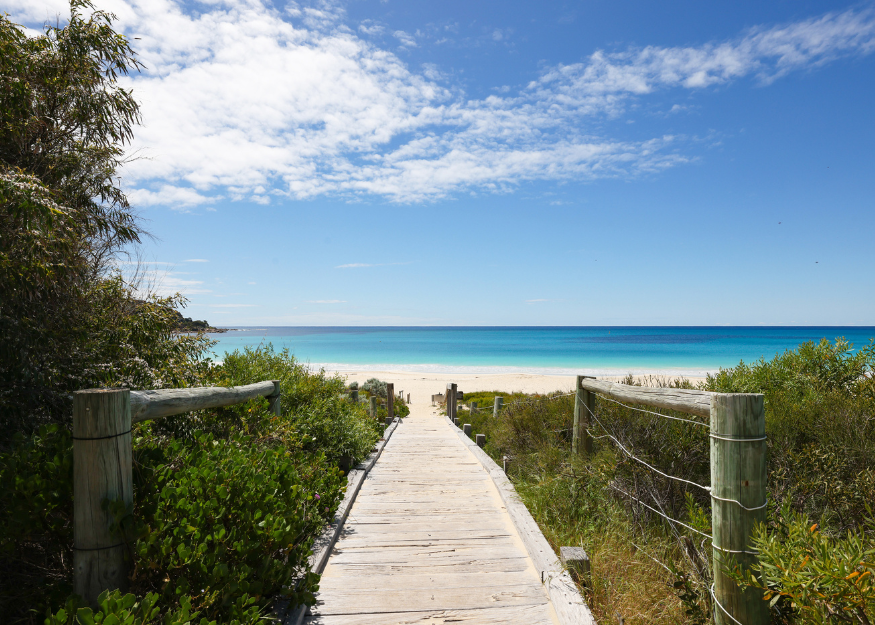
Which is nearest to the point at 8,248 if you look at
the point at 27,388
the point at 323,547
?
the point at 27,388

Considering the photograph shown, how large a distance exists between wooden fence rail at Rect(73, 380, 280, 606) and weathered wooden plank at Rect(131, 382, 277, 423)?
0.79ft

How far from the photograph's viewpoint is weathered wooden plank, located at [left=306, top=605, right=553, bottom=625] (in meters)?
3.08

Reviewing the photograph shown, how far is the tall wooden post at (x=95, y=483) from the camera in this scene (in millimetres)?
2213

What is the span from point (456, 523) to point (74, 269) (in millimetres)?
4575

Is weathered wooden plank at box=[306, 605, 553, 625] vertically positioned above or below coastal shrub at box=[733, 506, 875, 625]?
below

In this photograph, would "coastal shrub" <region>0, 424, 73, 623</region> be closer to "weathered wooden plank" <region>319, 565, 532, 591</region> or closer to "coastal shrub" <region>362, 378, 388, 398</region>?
"weathered wooden plank" <region>319, 565, 532, 591</region>

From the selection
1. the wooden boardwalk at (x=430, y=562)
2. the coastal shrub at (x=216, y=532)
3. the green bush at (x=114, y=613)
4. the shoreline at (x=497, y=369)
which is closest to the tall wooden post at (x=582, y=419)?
the wooden boardwalk at (x=430, y=562)

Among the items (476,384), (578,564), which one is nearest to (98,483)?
(578,564)

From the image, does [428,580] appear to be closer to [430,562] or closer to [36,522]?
[430,562]

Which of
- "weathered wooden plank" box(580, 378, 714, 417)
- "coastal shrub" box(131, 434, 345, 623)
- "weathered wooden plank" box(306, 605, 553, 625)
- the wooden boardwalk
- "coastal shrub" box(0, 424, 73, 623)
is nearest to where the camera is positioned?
"coastal shrub" box(0, 424, 73, 623)

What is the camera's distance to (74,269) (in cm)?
419

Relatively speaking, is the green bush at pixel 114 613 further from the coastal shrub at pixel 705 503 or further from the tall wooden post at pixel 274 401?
the tall wooden post at pixel 274 401

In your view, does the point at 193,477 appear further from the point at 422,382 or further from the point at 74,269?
the point at 422,382

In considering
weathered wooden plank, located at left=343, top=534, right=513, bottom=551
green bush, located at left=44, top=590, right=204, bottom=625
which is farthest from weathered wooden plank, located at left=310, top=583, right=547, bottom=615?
green bush, located at left=44, top=590, right=204, bottom=625
